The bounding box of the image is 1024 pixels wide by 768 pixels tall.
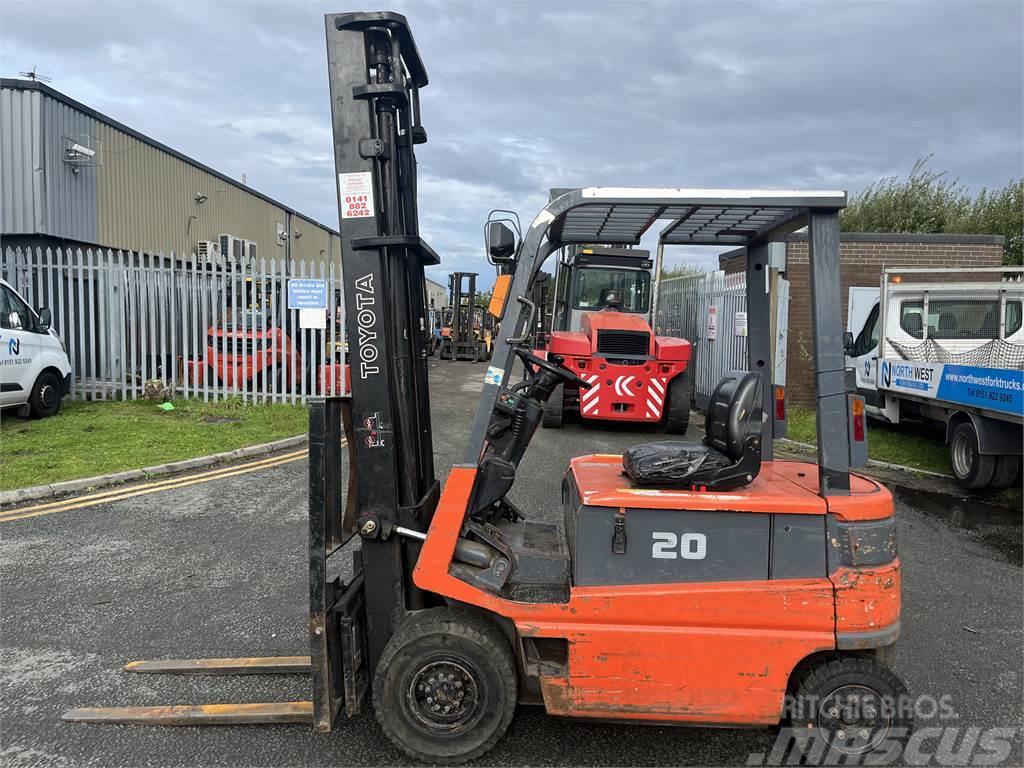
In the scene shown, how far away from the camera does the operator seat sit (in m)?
3.08

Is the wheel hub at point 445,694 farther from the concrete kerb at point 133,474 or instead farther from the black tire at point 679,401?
the black tire at point 679,401

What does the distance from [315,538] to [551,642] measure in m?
1.13

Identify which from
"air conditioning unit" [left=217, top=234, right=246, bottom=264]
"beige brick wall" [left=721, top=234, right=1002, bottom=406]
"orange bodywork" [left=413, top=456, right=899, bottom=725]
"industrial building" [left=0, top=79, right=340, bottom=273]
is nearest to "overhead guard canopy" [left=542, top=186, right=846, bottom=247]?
"orange bodywork" [left=413, top=456, right=899, bottom=725]

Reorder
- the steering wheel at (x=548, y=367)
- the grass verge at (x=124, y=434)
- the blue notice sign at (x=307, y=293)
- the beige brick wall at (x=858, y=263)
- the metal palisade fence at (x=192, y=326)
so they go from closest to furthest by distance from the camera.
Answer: the steering wheel at (x=548, y=367) < the grass verge at (x=124, y=434) < the blue notice sign at (x=307, y=293) < the metal palisade fence at (x=192, y=326) < the beige brick wall at (x=858, y=263)

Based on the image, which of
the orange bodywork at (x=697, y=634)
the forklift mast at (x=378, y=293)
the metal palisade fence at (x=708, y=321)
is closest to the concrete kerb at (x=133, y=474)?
the forklift mast at (x=378, y=293)

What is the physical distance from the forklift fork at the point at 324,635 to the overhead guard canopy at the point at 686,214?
4.62 ft

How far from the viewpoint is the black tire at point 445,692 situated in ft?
9.51

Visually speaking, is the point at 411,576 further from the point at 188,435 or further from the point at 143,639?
the point at 188,435

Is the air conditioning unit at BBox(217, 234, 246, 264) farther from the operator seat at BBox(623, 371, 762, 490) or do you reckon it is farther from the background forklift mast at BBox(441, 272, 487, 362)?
the operator seat at BBox(623, 371, 762, 490)

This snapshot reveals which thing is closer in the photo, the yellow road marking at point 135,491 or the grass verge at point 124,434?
the yellow road marking at point 135,491

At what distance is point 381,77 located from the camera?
10.4 ft

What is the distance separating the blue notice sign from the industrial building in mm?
758

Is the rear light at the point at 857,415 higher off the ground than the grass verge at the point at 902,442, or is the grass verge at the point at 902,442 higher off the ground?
the rear light at the point at 857,415

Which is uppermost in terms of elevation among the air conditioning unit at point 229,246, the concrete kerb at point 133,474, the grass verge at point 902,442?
the air conditioning unit at point 229,246
